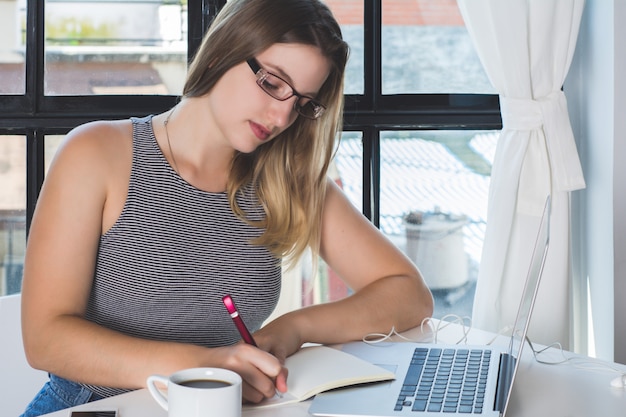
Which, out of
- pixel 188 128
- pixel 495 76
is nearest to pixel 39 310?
pixel 188 128

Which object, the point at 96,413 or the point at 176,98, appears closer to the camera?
the point at 96,413


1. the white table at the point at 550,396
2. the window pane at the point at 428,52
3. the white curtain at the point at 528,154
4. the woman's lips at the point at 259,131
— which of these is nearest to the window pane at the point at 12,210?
the window pane at the point at 428,52

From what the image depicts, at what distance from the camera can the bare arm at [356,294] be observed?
142 centimetres

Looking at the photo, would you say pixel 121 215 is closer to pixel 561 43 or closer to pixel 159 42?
pixel 159 42

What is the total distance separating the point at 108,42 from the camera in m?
2.44

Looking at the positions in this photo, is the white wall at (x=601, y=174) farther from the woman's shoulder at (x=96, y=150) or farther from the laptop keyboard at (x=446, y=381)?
the woman's shoulder at (x=96, y=150)

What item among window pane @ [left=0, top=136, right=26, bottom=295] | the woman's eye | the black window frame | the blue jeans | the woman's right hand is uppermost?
the black window frame

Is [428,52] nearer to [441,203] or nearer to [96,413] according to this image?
[441,203]

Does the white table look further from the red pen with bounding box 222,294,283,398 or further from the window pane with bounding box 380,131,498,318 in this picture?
the window pane with bounding box 380,131,498,318

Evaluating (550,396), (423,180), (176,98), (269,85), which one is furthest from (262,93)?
(423,180)

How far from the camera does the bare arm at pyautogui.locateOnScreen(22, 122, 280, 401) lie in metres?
1.15

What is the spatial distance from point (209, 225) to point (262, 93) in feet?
0.90

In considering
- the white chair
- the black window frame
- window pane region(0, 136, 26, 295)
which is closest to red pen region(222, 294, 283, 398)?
the white chair

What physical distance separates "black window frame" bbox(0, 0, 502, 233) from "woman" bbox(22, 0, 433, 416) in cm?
86
